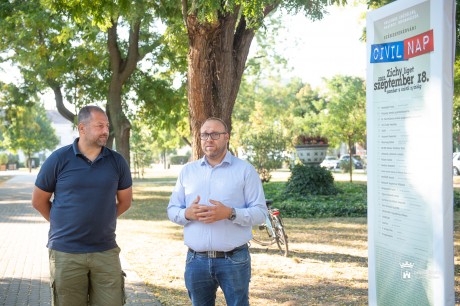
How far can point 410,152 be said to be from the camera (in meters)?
4.61

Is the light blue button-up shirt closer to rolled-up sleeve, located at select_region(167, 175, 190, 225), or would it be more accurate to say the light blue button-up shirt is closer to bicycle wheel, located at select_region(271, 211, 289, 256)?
rolled-up sleeve, located at select_region(167, 175, 190, 225)

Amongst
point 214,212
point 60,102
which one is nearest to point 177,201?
point 214,212

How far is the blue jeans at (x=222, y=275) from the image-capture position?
4410 mm

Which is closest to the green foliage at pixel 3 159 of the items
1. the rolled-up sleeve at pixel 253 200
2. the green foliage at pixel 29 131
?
the green foliage at pixel 29 131

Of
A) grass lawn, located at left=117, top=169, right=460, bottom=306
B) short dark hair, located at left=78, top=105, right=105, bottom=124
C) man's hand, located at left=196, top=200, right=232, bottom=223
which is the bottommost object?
grass lawn, located at left=117, top=169, right=460, bottom=306

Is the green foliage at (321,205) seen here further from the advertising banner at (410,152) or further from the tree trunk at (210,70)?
the advertising banner at (410,152)

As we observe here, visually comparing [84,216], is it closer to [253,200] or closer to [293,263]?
[253,200]

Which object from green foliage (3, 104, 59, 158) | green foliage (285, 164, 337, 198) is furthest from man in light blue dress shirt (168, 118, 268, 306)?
green foliage (3, 104, 59, 158)

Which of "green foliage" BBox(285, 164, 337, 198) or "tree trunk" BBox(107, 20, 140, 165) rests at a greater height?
"tree trunk" BBox(107, 20, 140, 165)

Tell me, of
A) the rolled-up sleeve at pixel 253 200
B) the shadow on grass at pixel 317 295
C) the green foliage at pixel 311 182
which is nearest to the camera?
the rolled-up sleeve at pixel 253 200

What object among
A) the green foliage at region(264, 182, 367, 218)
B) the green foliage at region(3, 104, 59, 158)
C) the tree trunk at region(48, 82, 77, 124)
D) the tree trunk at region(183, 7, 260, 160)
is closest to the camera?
the tree trunk at region(183, 7, 260, 160)

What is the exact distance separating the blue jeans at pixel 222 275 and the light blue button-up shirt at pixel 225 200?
0.09m

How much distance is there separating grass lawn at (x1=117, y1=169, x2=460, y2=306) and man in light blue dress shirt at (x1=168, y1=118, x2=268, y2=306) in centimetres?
307

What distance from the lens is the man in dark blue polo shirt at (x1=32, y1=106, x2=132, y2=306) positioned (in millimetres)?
4500
